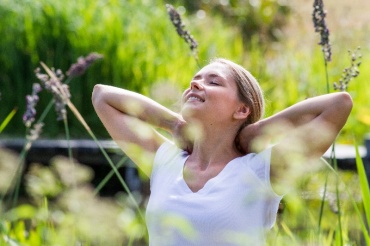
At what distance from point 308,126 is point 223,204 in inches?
12.1

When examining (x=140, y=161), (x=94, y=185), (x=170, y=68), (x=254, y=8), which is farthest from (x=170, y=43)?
(x=140, y=161)

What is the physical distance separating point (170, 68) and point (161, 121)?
12.1 feet

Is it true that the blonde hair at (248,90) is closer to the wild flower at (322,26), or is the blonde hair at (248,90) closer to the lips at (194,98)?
the lips at (194,98)

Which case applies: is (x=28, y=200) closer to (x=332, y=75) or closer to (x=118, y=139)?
(x=332, y=75)

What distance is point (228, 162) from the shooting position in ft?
9.00

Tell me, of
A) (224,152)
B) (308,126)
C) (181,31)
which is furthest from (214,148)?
(181,31)

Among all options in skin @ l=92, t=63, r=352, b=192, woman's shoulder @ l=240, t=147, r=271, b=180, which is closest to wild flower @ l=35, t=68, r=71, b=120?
skin @ l=92, t=63, r=352, b=192

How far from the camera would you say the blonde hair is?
9.11ft

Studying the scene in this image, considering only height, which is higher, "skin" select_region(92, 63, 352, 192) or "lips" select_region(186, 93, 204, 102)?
"lips" select_region(186, 93, 204, 102)

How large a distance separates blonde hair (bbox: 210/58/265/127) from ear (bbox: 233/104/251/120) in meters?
0.01

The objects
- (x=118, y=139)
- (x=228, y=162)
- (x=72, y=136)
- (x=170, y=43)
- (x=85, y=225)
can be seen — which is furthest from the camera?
(x=170, y=43)

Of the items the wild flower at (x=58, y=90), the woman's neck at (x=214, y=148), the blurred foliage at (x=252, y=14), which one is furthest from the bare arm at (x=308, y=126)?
the blurred foliage at (x=252, y=14)

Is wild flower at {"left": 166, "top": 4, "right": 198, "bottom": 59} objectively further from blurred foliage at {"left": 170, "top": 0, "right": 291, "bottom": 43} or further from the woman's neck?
blurred foliage at {"left": 170, "top": 0, "right": 291, "bottom": 43}

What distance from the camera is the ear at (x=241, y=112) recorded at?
2.77 metres
